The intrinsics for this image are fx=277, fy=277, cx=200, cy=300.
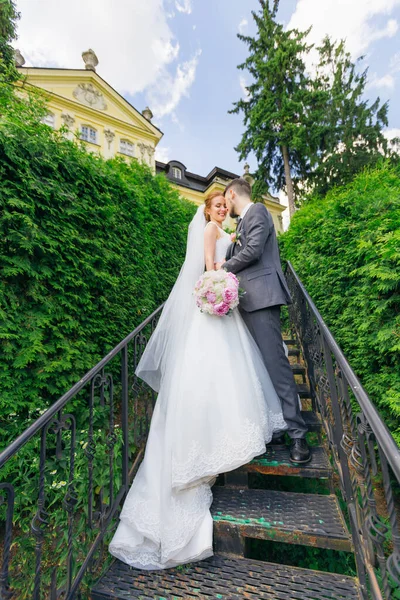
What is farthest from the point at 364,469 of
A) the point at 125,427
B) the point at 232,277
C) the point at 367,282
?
the point at 367,282

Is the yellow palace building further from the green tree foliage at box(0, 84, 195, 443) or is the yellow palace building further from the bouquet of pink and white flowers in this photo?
the bouquet of pink and white flowers

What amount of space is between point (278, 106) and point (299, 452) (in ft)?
48.1

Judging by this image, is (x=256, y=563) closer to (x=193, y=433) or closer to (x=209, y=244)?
(x=193, y=433)

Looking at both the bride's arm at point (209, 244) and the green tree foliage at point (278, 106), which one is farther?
the green tree foliage at point (278, 106)

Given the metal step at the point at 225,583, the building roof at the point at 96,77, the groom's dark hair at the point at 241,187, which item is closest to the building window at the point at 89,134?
the building roof at the point at 96,77

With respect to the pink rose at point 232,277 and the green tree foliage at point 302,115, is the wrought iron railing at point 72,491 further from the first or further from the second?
the green tree foliage at point 302,115

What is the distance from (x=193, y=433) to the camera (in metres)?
1.76

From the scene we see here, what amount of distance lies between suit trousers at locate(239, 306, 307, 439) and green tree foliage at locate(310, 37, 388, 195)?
1186cm

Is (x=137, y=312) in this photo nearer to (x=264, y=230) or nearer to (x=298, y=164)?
(x=264, y=230)

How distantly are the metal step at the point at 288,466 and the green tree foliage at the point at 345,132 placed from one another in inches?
484

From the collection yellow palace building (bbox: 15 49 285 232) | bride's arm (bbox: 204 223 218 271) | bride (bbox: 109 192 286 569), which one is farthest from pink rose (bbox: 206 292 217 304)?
yellow palace building (bbox: 15 49 285 232)

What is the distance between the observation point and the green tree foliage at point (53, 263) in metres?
2.29

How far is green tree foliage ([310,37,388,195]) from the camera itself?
11.6 meters

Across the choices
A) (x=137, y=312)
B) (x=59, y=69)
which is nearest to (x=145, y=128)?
(x=59, y=69)
